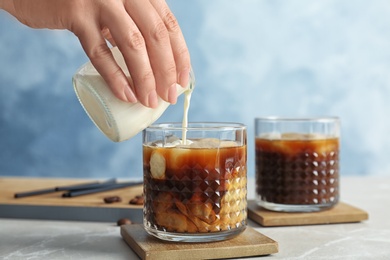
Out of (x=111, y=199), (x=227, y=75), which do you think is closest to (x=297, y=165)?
(x=111, y=199)

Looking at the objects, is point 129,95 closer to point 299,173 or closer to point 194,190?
point 194,190

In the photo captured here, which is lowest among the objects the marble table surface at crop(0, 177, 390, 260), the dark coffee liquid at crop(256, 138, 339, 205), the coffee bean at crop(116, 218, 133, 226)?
the marble table surface at crop(0, 177, 390, 260)

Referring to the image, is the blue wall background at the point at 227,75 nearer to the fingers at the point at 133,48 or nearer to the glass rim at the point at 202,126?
the glass rim at the point at 202,126

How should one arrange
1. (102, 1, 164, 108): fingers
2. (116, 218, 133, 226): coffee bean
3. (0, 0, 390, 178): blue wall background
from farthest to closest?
(0, 0, 390, 178): blue wall background, (116, 218, 133, 226): coffee bean, (102, 1, 164, 108): fingers

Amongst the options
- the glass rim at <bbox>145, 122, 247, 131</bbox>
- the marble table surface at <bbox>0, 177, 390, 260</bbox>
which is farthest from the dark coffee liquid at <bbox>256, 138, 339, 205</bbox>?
the glass rim at <bbox>145, 122, 247, 131</bbox>

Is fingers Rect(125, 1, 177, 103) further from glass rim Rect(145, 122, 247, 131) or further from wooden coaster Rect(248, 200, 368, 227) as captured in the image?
wooden coaster Rect(248, 200, 368, 227)

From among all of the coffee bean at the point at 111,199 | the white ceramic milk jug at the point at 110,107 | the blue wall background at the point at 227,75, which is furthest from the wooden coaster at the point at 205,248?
the blue wall background at the point at 227,75
